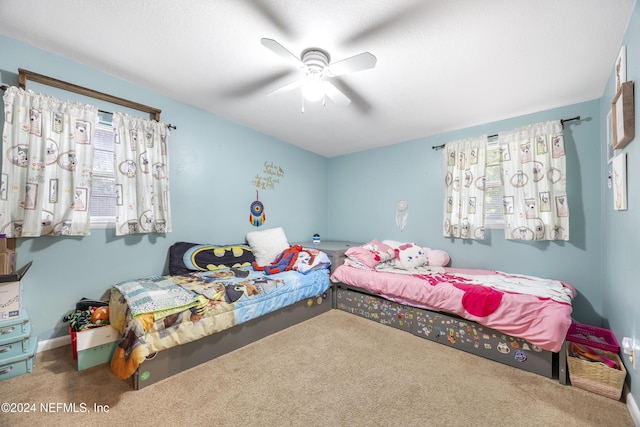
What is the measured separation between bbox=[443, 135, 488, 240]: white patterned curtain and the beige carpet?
1.52m

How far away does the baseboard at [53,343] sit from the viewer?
2.04 metres

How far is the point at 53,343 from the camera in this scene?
2094 millimetres

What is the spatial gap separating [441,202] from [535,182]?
102cm

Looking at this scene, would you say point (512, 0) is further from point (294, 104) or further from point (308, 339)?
point (308, 339)

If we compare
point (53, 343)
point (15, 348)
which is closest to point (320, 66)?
point (15, 348)

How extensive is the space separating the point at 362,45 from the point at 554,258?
293 cm

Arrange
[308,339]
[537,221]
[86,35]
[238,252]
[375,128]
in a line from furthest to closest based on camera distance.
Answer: [375,128]
[238,252]
[537,221]
[308,339]
[86,35]

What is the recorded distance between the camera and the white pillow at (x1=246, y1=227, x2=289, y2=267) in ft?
10.7

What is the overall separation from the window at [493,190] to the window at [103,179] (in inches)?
161

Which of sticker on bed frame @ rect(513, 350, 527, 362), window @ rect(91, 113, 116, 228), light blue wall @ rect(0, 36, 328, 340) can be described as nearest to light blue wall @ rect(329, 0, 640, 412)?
sticker on bed frame @ rect(513, 350, 527, 362)

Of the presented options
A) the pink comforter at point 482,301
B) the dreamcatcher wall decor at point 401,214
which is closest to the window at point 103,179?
the pink comforter at point 482,301

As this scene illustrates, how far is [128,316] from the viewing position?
179 centimetres

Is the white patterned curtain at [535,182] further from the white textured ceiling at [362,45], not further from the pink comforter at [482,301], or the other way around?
the pink comforter at [482,301]

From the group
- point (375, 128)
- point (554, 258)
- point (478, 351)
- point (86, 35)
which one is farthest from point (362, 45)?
point (554, 258)
